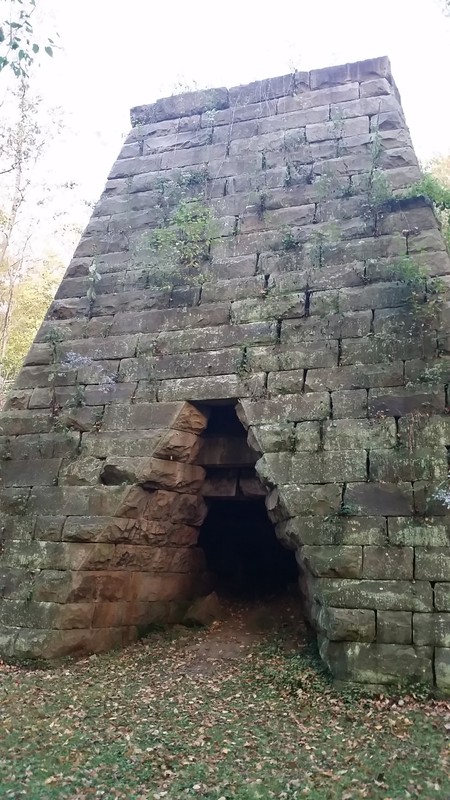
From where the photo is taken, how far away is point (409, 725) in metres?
4.99

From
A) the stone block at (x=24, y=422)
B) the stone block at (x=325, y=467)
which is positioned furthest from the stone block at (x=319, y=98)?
the stone block at (x=24, y=422)

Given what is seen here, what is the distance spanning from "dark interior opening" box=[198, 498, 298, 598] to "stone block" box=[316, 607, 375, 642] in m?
3.22

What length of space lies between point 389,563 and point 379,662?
87cm

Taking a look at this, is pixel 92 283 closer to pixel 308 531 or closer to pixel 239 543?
pixel 239 543

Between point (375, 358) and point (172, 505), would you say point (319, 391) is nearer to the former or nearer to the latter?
point (375, 358)

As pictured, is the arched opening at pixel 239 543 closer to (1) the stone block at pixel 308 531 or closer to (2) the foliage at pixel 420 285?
(1) the stone block at pixel 308 531

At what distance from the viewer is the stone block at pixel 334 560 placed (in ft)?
19.6

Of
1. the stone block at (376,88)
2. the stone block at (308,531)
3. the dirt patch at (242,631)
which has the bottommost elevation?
the dirt patch at (242,631)

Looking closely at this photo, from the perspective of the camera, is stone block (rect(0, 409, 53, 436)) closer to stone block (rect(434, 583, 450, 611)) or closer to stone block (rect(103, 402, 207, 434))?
stone block (rect(103, 402, 207, 434))

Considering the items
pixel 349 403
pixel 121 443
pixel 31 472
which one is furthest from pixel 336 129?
pixel 31 472

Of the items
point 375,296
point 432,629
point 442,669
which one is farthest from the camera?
point 375,296

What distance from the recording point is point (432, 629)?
5547mm

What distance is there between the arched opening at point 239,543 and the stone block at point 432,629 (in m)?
2.88

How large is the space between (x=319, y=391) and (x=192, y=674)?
3265mm
